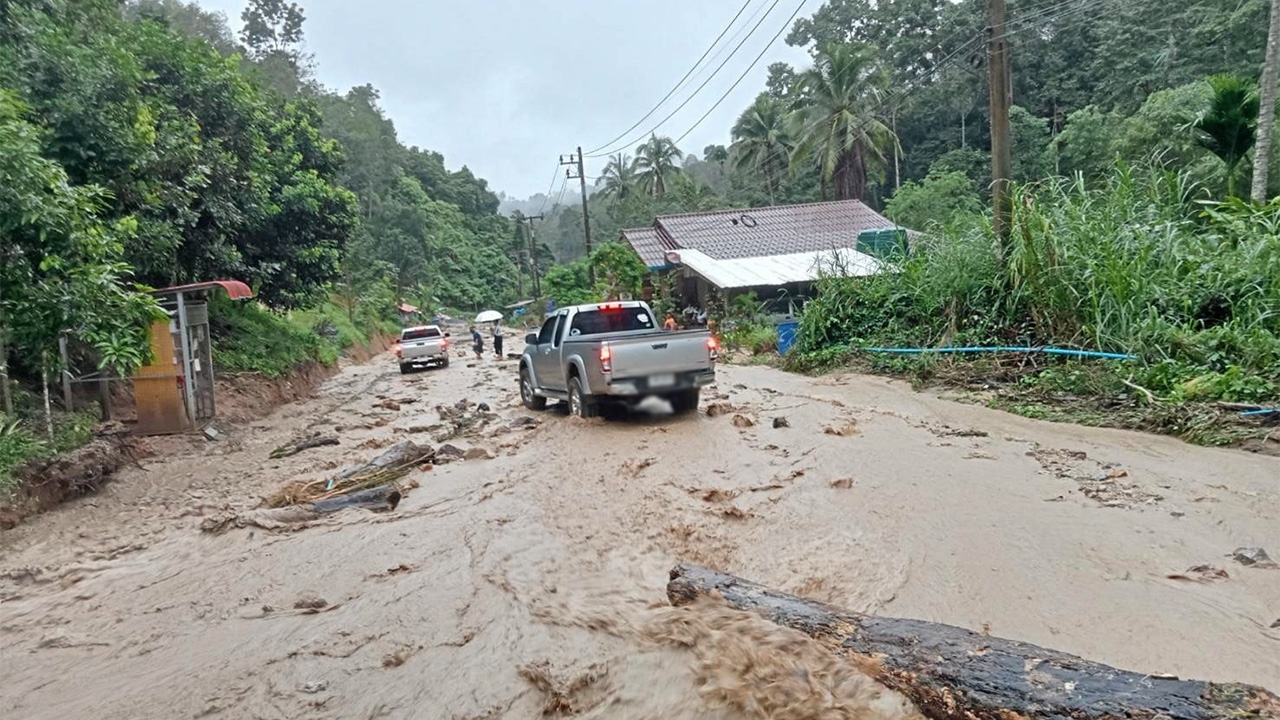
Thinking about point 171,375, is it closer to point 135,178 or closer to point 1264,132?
point 135,178

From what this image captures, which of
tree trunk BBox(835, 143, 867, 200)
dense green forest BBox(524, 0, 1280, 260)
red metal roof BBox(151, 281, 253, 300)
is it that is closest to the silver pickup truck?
red metal roof BBox(151, 281, 253, 300)

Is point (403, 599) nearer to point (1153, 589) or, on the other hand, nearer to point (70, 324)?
point (1153, 589)

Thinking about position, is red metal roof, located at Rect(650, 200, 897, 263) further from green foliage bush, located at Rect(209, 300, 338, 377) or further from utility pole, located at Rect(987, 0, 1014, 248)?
utility pole, located at Rect(987, 0, 1014, 248)

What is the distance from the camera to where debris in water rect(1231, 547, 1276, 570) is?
14.6ft

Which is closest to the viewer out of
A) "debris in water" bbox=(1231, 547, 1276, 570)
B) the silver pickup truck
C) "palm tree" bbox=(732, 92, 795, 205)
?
"debris in water" bbox=(1231, 547, 1276, 570)

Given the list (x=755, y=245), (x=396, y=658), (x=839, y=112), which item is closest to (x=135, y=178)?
(x=396, y=658)

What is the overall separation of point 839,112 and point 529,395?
27326 millimetres

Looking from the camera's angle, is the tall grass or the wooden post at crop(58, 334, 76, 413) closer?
the tall grass

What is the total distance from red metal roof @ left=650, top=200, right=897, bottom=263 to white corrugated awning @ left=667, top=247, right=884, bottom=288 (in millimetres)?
1130

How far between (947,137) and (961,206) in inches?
580

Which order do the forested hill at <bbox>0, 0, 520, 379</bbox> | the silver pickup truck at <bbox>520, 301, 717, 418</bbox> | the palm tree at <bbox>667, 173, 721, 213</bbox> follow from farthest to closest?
the palm tree at <bbox>667, 173, 721, 213</bbox>, the silver pickup truck at <bbox>520, 301, 717, 418</bbox>, the forested hill at <bbox>0, 0, 520, 379</bbox>

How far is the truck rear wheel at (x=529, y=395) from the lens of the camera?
1300cm

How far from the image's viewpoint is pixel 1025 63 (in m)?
40.4

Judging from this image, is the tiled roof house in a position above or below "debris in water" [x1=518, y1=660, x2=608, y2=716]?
above
